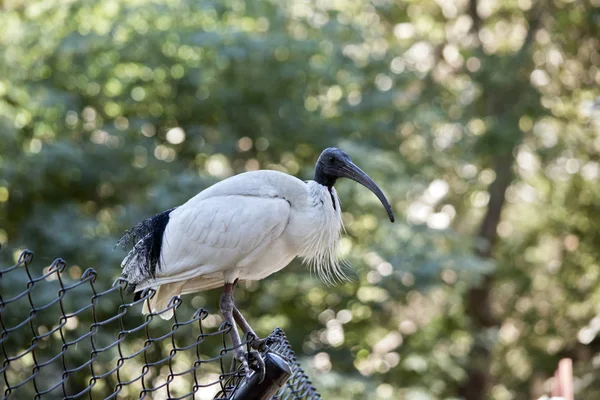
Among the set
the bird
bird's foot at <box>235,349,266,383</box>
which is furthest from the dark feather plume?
bird's foot at <box>235,349,266,383</box>

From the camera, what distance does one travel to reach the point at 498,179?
34.6 feet

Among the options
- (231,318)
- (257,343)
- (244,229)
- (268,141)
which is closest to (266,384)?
(257,343)

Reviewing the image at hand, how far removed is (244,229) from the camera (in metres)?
3.02

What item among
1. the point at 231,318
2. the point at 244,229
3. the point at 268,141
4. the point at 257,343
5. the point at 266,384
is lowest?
the point at 268,141

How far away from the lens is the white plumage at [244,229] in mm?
3035

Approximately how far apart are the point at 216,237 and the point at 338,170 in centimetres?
53

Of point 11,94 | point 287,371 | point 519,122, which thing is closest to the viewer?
point 287,371

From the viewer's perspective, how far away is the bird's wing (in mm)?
3035


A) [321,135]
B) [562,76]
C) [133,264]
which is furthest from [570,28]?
[133,264]

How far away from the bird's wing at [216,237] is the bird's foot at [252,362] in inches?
24.2

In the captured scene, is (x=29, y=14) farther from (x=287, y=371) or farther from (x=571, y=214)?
(x=571, y=214)

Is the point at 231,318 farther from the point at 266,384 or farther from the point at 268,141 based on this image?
the point at 268,141

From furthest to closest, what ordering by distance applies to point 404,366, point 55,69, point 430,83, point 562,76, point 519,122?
point 562,76, point 519,122, point 430,83, point 404,366, point 55,69

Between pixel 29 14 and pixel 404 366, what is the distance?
4.72m
